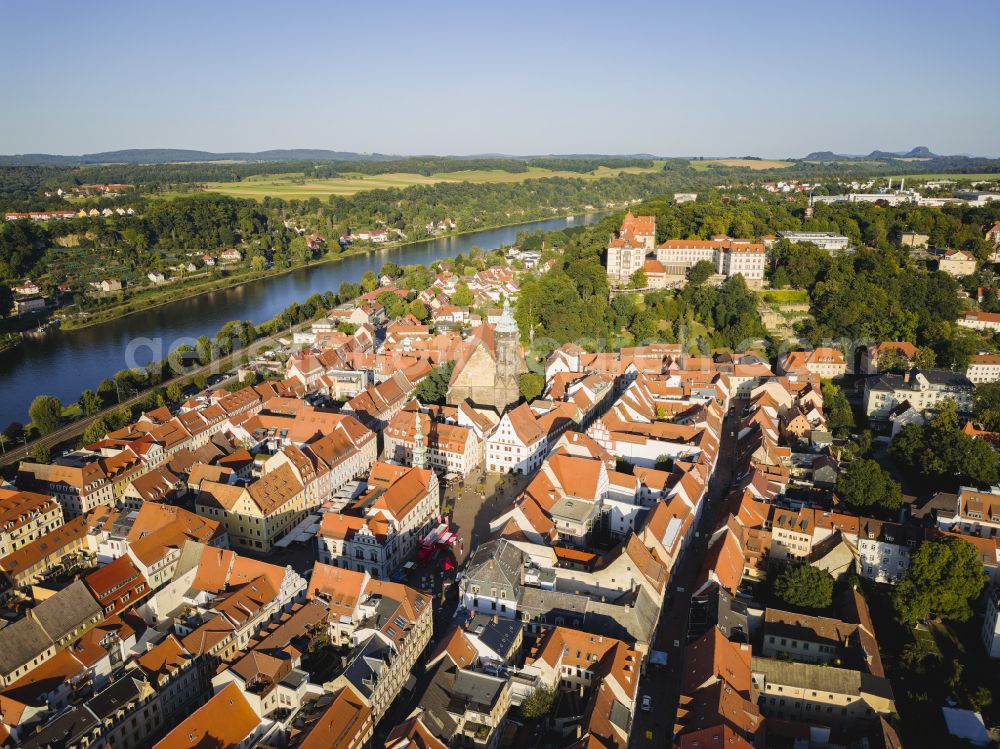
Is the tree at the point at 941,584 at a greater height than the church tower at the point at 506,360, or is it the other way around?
the church tower at the point at 506,360

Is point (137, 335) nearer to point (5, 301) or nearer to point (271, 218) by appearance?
point (5, 301)

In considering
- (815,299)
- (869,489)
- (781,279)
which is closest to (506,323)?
(869,489)

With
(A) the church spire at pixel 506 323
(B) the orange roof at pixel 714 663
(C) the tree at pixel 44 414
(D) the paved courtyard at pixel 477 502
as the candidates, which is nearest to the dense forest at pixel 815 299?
(A) the church spire at pixel 506 323

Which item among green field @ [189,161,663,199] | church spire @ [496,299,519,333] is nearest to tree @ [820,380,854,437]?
church spire @ [496,299,519,333]

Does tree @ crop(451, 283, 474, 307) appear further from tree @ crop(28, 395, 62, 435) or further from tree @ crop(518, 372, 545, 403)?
tree @ crop(28, 395, 62, 435)

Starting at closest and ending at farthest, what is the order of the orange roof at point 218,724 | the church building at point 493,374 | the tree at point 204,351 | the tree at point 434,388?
the orange roof at point 218,724 → the church building at point 493,374 → the tree at point 434,388 → the tree at point 204,351

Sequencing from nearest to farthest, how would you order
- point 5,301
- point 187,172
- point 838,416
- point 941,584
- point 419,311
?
point 941,584, point 838,416, point 419,311, point 5,301, point 187,172

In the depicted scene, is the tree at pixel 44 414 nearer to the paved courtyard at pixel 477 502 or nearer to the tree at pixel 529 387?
the paved courtyard at pixel 477 502
